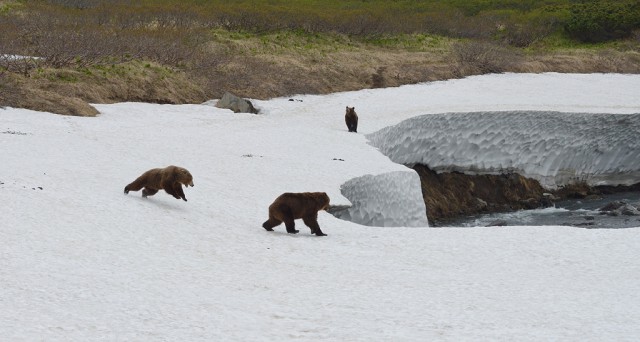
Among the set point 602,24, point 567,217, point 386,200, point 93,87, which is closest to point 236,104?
point 93,87

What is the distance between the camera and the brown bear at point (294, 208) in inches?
525

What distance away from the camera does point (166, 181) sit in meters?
13.9

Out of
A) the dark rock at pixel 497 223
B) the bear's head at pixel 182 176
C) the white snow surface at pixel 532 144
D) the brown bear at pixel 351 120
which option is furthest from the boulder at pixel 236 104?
the bear's head at pixel 182 176

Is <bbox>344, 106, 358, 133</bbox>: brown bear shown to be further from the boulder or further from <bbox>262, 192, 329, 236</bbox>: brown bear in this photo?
<bbox>262, 192, 329, 236</bbox>: brown bear

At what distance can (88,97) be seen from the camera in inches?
1163

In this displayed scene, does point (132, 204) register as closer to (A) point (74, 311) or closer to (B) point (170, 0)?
(A) point (74, 311)

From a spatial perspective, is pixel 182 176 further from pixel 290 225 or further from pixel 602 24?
pixel 602 24

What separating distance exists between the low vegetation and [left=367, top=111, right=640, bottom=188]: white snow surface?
1024 centimetres

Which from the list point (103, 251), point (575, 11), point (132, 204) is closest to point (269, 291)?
point (103, 251)

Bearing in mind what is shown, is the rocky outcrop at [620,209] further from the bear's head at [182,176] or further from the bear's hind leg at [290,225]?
the bear's head at [182,176]

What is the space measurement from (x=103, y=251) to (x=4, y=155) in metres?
7.50

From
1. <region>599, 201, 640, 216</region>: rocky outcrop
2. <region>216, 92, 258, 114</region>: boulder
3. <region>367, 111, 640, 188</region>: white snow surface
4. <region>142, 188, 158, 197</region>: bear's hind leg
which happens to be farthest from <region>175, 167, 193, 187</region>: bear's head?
<region>216, 92, 258, 114</region>: boulder

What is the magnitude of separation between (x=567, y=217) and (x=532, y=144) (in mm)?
4900

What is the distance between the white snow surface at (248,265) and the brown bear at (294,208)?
1.04 ft
